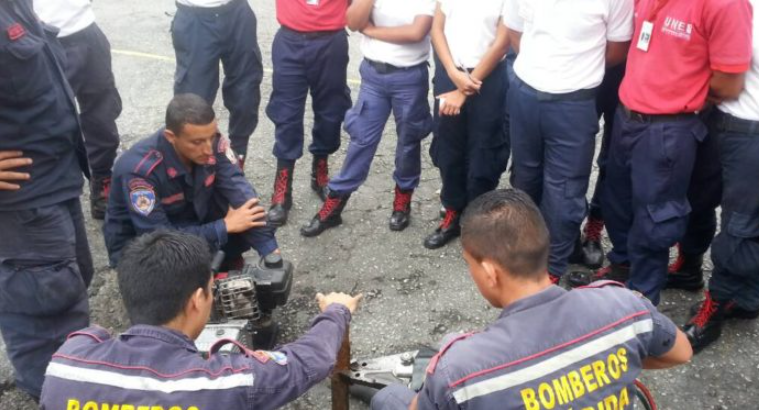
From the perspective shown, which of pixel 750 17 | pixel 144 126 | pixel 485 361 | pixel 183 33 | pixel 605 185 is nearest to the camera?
pixel 485 361

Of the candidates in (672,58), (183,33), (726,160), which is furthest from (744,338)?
(183,33)

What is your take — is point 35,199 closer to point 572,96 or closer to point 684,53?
point 572,96

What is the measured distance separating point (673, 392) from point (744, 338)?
0.60 metres

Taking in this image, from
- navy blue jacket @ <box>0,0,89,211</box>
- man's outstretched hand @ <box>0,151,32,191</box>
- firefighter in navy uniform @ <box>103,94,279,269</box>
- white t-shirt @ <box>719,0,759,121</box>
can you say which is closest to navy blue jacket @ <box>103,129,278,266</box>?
firefighter in navy uniform @ <box>103,94,279,269</box>

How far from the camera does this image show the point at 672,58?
311 cm

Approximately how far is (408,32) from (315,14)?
62 cm

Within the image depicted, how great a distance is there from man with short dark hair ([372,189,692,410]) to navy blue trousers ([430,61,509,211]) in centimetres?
194

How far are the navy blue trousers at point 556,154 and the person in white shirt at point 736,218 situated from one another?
0.58 metres

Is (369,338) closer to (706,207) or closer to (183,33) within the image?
(706,207)

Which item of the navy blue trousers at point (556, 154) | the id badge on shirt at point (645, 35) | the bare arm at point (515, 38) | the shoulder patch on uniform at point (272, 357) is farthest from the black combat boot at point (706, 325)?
the shoulder patch on uniform at point (272, 357)

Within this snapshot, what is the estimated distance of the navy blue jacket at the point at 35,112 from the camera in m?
2.82

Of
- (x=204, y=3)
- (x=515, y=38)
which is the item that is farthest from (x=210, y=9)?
(x=515, y=38)

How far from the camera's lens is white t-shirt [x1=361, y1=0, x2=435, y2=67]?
409cm

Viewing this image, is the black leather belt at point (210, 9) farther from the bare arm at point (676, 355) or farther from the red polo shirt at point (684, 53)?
the bare arm at point (676, 355)
